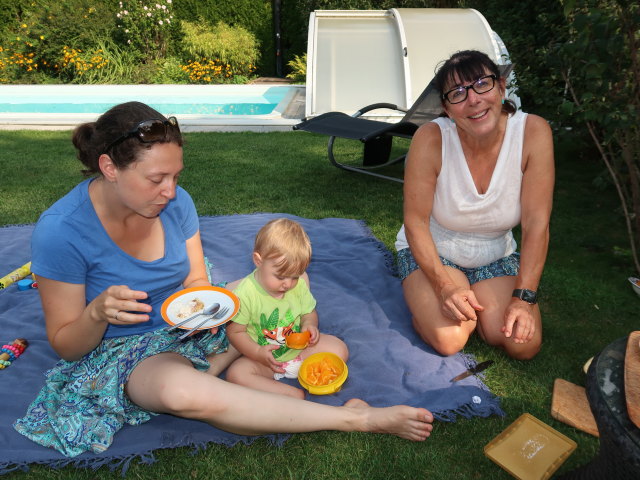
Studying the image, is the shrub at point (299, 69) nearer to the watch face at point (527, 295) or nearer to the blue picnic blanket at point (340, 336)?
the blue picnic blanket at point (340, 336)

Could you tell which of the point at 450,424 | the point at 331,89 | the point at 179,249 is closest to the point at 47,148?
the point at 331,89

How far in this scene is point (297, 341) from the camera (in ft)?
7.81

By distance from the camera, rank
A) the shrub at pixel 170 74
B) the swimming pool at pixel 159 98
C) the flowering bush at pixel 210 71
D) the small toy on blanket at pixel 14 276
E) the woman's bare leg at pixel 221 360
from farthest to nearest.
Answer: the flowering bush at pixel 210 71
the shrub at pixel 170 74
the swimming pool at pixel 159 98
the small toy on blanket at pixel 14 276
the woman's bare leg at pixel 221 360

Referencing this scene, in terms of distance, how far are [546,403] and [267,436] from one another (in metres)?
1.30

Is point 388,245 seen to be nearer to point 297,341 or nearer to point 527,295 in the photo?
point 527,295

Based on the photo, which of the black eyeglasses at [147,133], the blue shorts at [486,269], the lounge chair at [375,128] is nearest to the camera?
the black eyeglasses at [147,133]

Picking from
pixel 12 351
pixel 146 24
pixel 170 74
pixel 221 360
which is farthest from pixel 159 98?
pixel 221 360

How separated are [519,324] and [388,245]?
1740 mm

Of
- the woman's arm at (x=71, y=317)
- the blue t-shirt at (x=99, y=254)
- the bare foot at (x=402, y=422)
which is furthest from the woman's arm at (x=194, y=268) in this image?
the bare foot at (x=402, y=422)

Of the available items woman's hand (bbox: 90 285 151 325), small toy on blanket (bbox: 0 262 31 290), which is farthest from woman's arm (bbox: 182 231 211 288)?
small toy on blanket (bbox: 0 262 31 290)

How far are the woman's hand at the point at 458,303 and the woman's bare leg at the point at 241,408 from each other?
1.92 feet

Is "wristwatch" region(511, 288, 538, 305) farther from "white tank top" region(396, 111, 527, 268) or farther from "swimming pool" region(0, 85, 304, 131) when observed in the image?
"swimming pool" region(0, 85, 304, 131)

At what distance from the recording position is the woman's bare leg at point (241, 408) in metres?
1.92

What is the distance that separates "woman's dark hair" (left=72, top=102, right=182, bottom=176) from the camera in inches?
73.4
